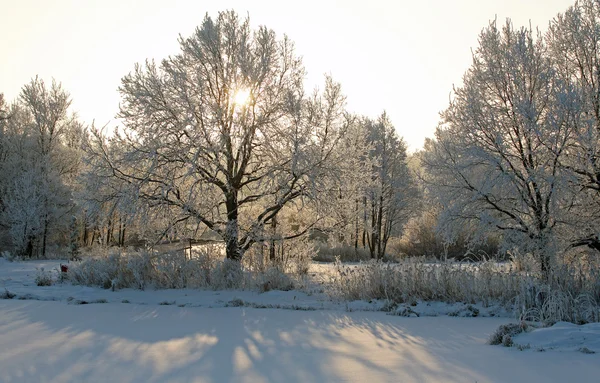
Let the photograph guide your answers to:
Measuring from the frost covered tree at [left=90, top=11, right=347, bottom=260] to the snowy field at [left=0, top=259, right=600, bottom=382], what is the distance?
4.61 meters

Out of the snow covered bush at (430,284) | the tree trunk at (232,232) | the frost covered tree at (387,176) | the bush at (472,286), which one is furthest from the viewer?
the frost covered tree at (387,176)

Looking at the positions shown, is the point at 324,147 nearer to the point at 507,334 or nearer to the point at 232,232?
the point at 232,232

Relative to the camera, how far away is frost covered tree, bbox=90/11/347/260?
1252 centimetres

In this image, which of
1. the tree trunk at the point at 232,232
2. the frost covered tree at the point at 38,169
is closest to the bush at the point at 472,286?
the tree trunk at the point at 232,232

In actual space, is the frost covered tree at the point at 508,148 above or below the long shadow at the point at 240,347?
above

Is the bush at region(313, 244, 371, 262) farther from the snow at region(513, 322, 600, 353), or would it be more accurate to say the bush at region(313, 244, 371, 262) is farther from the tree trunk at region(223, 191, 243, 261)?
the snow at region(513, 322, 600, 353)

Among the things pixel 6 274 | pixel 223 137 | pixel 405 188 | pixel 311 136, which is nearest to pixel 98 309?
pixel 223 137

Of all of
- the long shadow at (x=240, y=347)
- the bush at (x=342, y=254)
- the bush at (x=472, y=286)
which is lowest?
the long shadow at (x=240, y=347)

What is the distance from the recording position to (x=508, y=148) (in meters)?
11.7

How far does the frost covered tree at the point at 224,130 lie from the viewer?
12523 mm

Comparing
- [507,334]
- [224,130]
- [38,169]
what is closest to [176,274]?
[224,130]

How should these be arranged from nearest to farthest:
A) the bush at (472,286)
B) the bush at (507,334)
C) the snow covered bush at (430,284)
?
the bush at (507,334), the bush at (472,286), the snow covered bush at (430,284)

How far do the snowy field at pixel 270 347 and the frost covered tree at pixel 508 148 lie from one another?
480 cm

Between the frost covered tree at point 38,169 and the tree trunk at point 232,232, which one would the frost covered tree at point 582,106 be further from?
the frost covered tree at point 38,169
